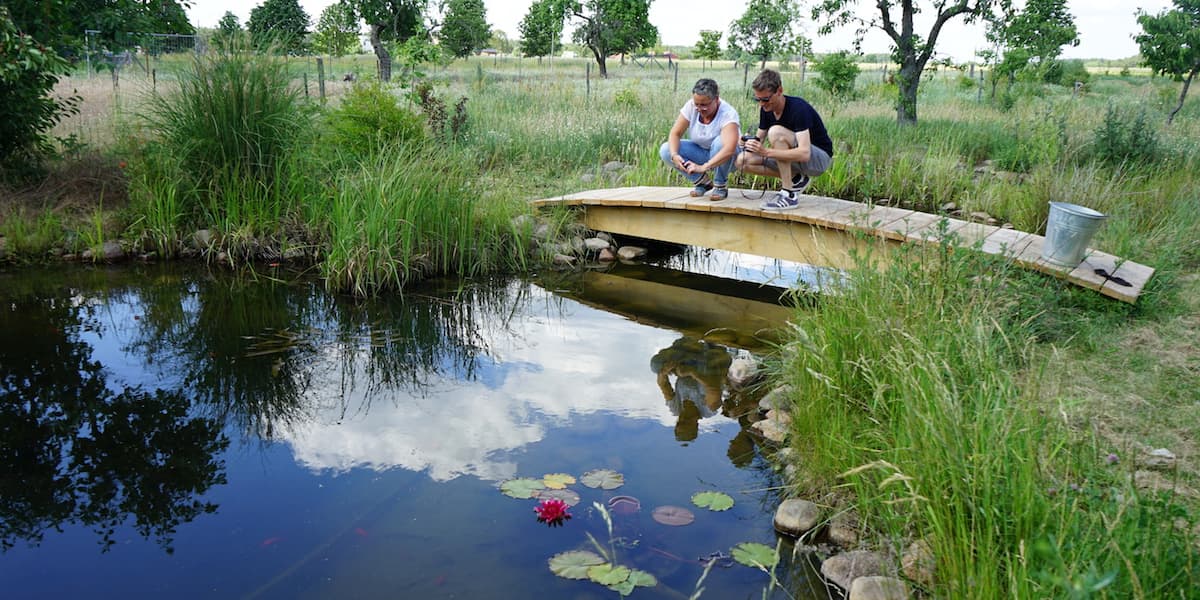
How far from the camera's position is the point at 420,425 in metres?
4.28

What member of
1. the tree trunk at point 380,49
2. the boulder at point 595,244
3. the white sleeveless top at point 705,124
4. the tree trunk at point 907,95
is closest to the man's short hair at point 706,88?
the white sleeveless top at point 705,124

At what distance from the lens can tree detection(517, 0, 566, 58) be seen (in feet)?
128

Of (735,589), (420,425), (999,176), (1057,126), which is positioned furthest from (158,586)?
(1057,126)

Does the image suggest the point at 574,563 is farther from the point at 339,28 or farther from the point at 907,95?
the point at 339,28

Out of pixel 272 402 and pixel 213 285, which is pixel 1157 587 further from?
pixel 213 285

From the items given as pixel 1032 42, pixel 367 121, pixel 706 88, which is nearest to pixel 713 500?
pixel 706 88

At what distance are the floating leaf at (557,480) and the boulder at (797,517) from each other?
898 mm

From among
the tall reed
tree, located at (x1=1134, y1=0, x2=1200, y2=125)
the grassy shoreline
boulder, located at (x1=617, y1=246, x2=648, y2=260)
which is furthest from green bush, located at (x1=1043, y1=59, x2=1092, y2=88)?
the tall reed

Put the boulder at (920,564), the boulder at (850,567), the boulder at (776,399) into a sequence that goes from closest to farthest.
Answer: the boulder at (920,564), the boulder at (850,567), the boulder at (776,399)

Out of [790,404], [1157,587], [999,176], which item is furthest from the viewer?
[999,176]

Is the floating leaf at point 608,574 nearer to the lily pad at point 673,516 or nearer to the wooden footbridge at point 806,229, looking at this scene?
the lily pad at point 673,516

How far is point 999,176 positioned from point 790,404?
247 inches

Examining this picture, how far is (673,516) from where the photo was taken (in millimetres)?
3412

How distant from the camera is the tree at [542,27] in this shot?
38.9 m
